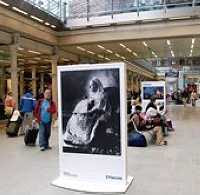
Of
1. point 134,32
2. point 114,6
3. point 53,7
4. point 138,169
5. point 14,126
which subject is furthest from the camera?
point 53,7

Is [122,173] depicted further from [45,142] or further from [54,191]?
[45,142]

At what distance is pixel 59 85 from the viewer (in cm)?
614

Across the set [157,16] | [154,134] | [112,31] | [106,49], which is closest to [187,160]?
[154,134]

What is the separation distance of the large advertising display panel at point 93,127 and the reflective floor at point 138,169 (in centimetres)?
37

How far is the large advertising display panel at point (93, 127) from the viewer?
5625 mm

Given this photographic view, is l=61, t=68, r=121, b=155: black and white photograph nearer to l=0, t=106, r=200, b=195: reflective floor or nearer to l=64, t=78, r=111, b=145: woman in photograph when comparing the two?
l=64, t=78, r=111, b=145: woman in photograph

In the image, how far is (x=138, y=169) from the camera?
24.5 ft

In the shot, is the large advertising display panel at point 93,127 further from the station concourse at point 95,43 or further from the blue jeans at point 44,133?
the blue jeans at point 44,133

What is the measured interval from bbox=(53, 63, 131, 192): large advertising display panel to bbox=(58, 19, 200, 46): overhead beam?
12910 mm

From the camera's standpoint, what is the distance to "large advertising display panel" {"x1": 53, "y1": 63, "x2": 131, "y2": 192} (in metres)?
5.62

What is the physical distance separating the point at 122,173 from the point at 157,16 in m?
13.3

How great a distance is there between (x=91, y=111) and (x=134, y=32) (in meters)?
13.5

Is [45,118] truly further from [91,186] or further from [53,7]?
[53,7]

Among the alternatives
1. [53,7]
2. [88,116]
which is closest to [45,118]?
[88,116]
